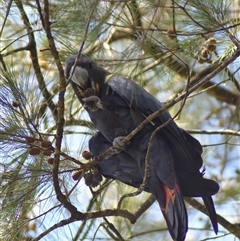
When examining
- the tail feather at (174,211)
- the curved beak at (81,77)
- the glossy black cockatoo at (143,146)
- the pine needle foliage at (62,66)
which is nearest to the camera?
the pine needle foliage at (62,66)

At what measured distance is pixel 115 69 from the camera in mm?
2197

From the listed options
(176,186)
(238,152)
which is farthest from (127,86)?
(238,152)

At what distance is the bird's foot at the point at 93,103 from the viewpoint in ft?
7.98

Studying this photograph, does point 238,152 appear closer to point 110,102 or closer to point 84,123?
point 84,123

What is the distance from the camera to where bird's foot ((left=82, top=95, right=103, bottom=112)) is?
2.43 metres

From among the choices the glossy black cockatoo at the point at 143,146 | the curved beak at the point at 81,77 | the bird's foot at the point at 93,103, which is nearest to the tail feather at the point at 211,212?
the glossy black cockatoo at the point at 143,146

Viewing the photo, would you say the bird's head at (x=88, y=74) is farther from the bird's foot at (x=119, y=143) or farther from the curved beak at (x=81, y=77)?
the bird's foot at (x=119, y=143)

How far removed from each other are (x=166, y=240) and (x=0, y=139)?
1.52 meters

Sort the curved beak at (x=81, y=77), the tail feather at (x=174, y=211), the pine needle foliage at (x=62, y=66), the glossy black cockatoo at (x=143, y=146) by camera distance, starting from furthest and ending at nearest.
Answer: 1. the curved beak at (x=81, y=77)
2. the glossy black cockatoo at (x=143, y=146)
3. the tail feather at (x=174, y=211)
4. the pine needle foliage at (x=62, y=66)

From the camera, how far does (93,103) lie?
2453mm

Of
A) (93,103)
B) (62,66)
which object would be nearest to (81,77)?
(93,103)

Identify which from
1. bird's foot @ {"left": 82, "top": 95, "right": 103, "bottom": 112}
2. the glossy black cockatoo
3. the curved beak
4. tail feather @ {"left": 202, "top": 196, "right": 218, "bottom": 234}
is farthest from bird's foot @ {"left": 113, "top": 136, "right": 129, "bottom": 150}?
tail feather @ {"left": 202, "top": 196, "right": 218, "bottom": 234}

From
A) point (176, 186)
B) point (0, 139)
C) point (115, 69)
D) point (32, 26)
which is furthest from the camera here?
point (32, 26)

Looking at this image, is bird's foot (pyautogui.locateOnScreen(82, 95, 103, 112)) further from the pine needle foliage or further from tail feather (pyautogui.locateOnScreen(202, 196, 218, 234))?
tail feather (pyautogui.locateOnScreen(202, 196, 218, 234))
